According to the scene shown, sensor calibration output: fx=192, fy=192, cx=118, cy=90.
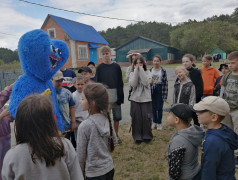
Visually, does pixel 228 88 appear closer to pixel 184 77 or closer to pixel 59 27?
pixel 184 77

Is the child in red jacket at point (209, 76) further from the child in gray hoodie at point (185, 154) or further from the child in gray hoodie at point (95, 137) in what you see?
the child in gray hoodie at point (95, 137)

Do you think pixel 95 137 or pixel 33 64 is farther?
pixel 33 64

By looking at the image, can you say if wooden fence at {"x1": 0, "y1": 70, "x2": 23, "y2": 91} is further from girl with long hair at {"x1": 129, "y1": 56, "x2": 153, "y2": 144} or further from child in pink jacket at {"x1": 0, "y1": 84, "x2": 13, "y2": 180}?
child in pink jacket at {"x1": 0, "y1": 84, "x2": 13, "y2": 180}

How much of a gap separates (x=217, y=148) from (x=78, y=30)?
82.2 feet

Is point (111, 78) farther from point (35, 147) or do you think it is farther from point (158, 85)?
A: point (35, 147)

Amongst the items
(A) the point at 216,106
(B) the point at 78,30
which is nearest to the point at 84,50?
(B) the point at 78,30

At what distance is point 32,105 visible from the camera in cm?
125

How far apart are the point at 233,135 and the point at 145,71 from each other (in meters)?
2.46

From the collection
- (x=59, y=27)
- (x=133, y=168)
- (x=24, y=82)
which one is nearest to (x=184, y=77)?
(x=133, y=168)

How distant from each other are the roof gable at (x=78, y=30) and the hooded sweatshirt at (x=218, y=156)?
21204mm

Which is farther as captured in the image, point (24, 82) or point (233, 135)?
point (24, 82)

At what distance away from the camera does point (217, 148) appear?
5.50 feet

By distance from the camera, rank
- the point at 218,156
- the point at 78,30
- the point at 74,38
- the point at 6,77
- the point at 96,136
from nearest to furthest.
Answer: the point at 218,156
the point at 96,136
the point at 6,77
the point at 74,38
the point at 78,30

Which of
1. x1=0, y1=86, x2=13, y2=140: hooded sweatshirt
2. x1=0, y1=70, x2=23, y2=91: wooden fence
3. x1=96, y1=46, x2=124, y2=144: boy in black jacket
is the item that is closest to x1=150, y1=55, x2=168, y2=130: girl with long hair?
x1=96, y1=46, x2=124, y2=144: boy in black jacket
